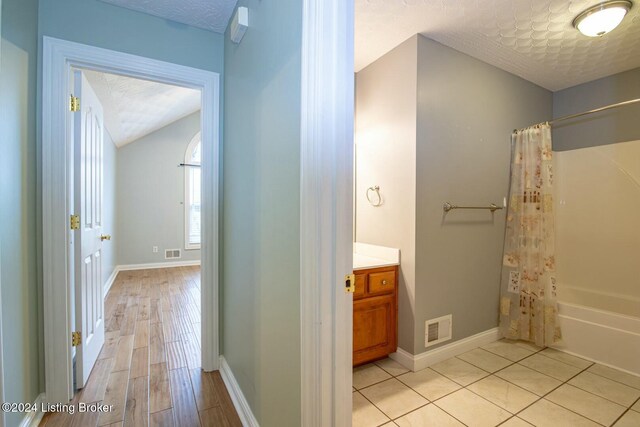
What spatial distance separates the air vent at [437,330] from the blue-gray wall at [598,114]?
7.46 feet

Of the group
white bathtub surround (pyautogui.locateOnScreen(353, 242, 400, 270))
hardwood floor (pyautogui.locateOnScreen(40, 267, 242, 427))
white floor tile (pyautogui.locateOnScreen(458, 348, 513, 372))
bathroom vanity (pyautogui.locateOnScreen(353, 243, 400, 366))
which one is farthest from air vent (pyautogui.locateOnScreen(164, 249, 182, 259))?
white floor tile (pyautogui.locateOnScreen(458, 348, 513, 372))

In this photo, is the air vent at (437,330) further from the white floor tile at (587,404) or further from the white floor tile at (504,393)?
the white floor tile at (587,404)

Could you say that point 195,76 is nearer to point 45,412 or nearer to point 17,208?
point 17,208

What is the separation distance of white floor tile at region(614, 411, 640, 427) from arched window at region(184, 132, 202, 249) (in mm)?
5851

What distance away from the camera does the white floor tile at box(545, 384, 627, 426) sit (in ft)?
5.36

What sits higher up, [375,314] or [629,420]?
[375,314]

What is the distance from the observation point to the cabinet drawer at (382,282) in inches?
81.6

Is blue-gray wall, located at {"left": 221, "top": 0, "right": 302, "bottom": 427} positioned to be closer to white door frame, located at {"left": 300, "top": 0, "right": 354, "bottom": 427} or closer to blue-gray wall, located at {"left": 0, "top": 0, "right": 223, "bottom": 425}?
white door frame, located at {"left": 300, "top": 0, "right": 354, "bottom": 427}

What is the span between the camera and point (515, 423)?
5.16ft

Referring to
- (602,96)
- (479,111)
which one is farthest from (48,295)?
(602,96)

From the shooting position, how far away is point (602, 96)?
2.68 meters

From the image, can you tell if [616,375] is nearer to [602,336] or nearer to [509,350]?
[602,336]

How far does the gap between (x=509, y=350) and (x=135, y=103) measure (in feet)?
15.8

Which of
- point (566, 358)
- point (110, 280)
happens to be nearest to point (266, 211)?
point (566, 358)
